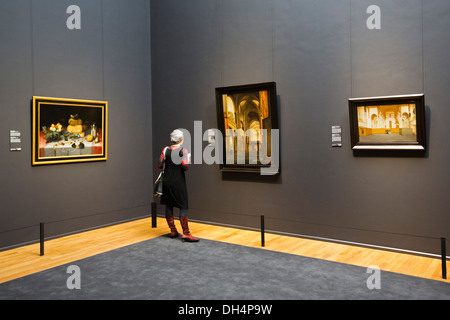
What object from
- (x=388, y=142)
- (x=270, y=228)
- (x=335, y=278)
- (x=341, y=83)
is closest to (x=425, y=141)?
(x=388, y=142)

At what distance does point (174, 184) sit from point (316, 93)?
11.6 ft

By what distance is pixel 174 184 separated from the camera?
8227 millimetres

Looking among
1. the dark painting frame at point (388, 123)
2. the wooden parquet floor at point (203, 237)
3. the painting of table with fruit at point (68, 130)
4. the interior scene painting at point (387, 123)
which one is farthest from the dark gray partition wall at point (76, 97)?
the interior scene painting at point (387, 123)

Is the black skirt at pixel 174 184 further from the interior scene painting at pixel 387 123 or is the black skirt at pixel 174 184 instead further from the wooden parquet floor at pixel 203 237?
the interior scene painting at pixel 387 123

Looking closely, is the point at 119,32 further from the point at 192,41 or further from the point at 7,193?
the point at 7,193

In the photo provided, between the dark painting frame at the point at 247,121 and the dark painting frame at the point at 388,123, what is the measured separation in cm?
183

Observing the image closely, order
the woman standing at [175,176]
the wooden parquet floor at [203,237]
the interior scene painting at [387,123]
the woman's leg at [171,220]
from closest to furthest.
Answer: the wooden parquet floor at [203,237] < the interior scene painting at [387,123] < the woman standing at [175,176] < the woman's leg at [171,220]

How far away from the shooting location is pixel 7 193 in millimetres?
8039

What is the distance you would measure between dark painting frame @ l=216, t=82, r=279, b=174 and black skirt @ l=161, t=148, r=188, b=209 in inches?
69.5

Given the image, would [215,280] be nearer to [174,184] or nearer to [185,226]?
[185,226]

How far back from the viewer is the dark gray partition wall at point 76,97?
8.09 meters

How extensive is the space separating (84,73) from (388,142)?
270 inches

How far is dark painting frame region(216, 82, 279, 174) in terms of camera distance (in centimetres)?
901

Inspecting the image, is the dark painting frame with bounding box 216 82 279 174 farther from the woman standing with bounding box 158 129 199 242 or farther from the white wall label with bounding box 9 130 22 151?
the white wall label with bounding box 9 130 22 151
